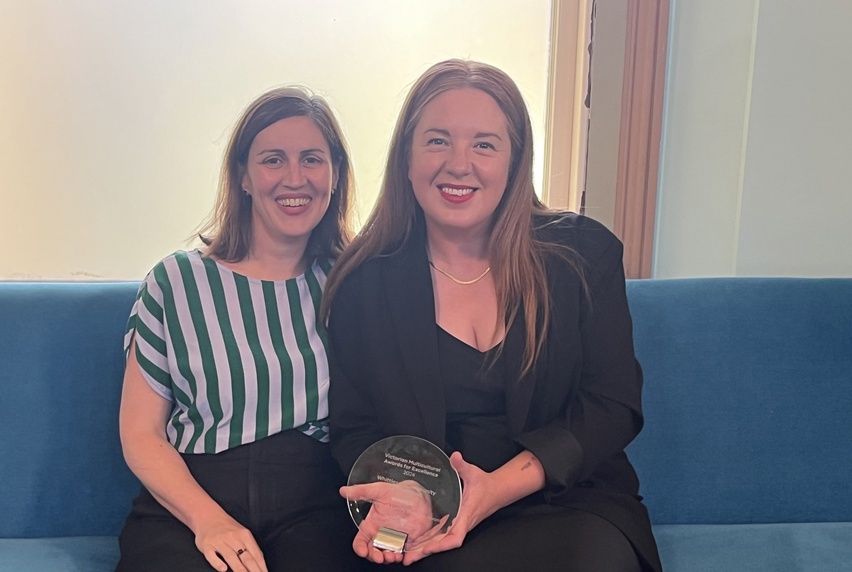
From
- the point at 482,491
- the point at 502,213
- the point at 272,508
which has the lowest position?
the point at 272,508

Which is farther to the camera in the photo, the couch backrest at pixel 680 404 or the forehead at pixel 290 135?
the couch backrest at pixel 680 404

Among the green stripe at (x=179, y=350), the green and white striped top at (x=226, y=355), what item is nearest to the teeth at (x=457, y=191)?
the green and white striped top at (x=226, y=355)

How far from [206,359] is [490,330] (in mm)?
540

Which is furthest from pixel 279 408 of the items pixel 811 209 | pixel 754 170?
pixel 811 209

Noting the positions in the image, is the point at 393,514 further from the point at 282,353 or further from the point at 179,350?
the point at 179,350

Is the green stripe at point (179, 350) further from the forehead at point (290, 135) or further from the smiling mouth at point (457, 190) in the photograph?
the smiling mouth at point (457, 190)

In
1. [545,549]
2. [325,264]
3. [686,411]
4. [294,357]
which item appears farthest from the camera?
[686,411]

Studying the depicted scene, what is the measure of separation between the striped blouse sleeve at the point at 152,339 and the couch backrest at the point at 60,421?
265mm

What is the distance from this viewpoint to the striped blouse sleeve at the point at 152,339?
1.38 meters

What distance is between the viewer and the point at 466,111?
134 centimetres

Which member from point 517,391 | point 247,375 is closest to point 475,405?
point 517,391

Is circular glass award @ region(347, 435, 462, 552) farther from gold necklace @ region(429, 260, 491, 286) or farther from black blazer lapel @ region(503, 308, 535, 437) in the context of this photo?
gold necklace @ region(429, 260, 491, 286)

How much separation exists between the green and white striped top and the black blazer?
59 millimetres

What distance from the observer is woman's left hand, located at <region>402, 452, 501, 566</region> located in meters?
1.17
